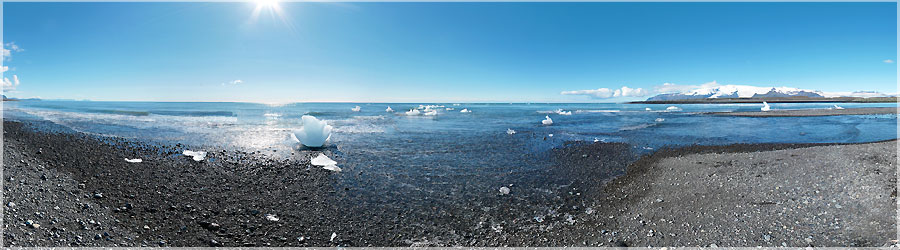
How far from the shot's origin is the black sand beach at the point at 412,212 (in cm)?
488

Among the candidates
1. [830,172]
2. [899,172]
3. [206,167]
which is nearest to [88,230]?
[206,167]

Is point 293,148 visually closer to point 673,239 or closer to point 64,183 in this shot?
point 64,183

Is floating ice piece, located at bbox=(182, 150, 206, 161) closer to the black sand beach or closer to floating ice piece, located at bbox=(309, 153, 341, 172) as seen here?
the black sand beach

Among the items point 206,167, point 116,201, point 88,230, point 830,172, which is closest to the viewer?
point 88,230

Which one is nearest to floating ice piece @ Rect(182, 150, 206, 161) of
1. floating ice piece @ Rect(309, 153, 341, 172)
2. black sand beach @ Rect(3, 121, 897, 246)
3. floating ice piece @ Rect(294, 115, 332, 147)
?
black sand beach @ Rect(3, 121, 897, 246)

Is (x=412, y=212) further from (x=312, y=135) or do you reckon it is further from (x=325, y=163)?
(x=312, y=135)

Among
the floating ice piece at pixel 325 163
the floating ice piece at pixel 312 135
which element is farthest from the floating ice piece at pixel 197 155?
the floating ice piece at pixel 312 135

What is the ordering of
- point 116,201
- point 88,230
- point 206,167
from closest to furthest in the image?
point 88,230 → point 116,201 → point 206,167

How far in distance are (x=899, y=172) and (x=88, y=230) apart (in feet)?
51.1

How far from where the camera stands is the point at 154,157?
10.2 meters

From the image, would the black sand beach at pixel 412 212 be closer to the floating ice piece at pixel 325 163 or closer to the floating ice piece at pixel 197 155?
the floating ice piece at pixel 325 163

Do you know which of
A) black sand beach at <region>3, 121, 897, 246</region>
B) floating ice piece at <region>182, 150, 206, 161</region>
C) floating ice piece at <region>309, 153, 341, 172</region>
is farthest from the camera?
→ floating ice piece at <region>182, 150, 206, 161</region>

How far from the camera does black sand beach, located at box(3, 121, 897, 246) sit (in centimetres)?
488

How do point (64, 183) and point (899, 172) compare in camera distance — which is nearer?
point (64, 183)
